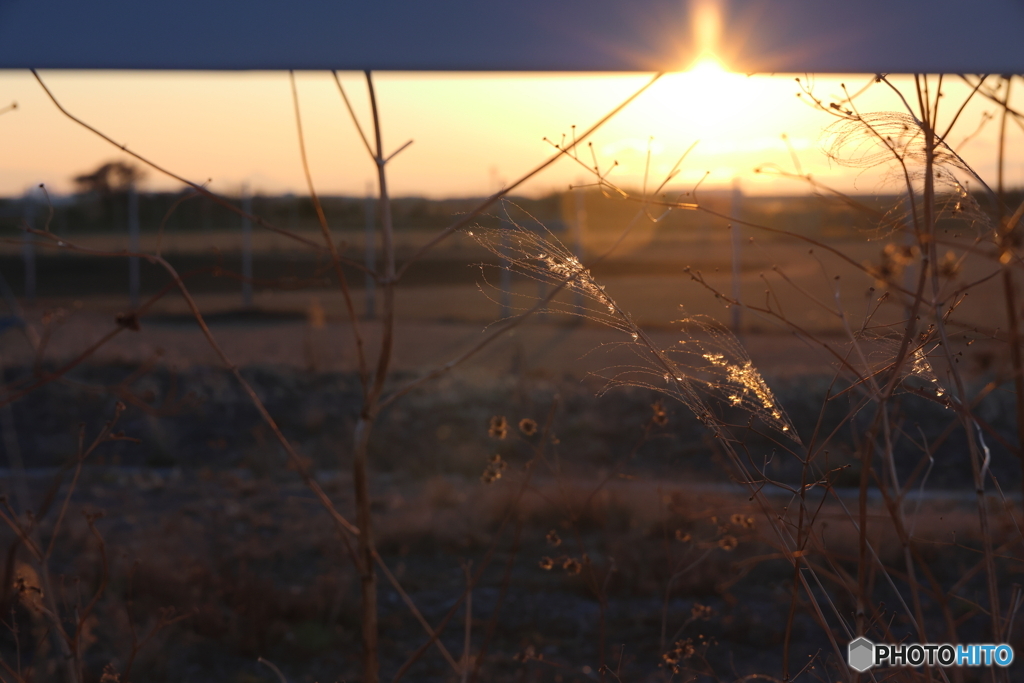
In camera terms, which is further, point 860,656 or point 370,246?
point 370,246

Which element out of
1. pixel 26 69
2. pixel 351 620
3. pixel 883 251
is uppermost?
pixel 26 69

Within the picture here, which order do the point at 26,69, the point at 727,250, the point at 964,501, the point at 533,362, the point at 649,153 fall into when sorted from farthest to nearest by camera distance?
the point at 727,250, the point at 533,362, the point at 964,501, the point at 649,153, the point at 26,69

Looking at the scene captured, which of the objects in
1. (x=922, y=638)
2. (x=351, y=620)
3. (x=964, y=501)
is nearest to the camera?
(x=922, y=638)

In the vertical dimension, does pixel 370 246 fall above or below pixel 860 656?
above

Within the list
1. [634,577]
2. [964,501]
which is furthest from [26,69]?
[964,501]

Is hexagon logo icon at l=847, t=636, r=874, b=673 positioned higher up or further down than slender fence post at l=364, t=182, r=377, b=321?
further down

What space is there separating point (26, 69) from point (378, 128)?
0.45 meters

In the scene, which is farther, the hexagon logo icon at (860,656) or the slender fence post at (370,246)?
the slender fence post at (370,246)

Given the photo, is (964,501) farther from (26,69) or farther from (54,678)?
(26,69)

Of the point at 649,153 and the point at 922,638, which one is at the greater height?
the point at 649,153

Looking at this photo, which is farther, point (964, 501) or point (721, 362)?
point (964, 501)

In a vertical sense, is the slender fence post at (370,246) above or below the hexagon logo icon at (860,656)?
above

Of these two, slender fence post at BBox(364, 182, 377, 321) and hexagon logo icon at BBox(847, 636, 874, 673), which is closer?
hexagon logo icon at BBox(847, 636, 874, 673)

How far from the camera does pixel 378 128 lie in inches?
43.9
